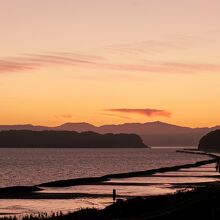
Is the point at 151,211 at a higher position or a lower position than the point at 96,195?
higher

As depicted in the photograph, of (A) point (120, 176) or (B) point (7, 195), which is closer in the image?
(B) point (7, 195)

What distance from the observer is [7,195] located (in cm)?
6731

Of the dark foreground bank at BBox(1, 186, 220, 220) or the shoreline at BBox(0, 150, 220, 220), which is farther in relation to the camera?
the shoreline at BBox(0, 150, 220, 220)

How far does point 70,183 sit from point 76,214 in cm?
4970

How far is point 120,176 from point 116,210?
70724 millimetres

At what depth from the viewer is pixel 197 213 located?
34031 millimetres

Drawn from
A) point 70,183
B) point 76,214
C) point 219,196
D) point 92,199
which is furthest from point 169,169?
point 76,214

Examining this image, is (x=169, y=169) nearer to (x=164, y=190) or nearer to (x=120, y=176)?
(x=120, y=176)

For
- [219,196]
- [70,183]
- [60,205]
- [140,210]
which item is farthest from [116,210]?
[70,183]

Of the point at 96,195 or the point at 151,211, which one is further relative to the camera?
the point at 96,195

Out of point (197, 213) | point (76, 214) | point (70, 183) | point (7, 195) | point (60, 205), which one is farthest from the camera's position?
point (70, 183)

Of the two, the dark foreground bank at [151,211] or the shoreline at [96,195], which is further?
the shoreline at [96,195]

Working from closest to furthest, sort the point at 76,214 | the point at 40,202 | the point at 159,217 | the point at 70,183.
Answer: the point at 159,217
the point at 76,214
the point at 40,202
the point at 70,183

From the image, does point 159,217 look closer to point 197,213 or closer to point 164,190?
point 197,213
